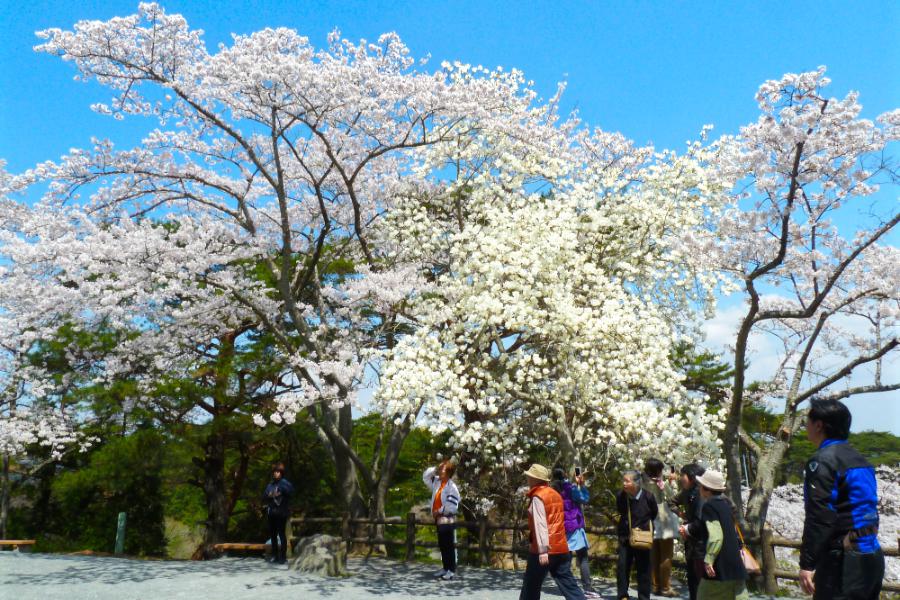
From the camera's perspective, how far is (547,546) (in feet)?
18.0

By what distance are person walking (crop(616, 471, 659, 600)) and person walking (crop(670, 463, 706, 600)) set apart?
49 cm

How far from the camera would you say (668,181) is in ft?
43.2

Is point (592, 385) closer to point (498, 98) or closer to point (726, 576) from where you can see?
point (726, 576)

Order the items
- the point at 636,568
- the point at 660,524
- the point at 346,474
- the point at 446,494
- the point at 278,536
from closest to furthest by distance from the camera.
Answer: the point at 636,568 → the point at 660,524 → the point at 446,494 → the point at 278,536 → the point at 346,474

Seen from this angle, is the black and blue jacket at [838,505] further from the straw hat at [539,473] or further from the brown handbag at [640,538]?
the brown handbag at [640,538]

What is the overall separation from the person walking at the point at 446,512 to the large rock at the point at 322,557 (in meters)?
1.52

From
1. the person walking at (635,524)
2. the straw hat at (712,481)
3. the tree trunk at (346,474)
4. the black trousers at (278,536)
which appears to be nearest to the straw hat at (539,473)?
the straw hat at (712,481)

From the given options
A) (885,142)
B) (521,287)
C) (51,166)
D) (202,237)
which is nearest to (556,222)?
(521,287)

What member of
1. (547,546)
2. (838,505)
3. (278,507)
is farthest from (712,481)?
(278,507)

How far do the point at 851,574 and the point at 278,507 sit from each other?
340 inches

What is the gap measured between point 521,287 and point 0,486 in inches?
626

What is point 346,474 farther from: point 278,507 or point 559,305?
point 559,305

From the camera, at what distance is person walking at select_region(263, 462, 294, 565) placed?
10.4 meters

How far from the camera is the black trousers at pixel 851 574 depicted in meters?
3.53
